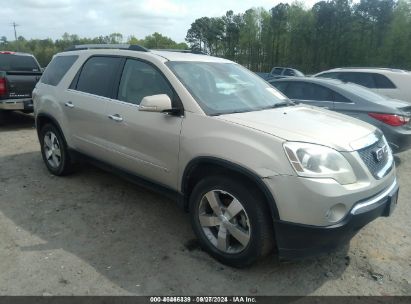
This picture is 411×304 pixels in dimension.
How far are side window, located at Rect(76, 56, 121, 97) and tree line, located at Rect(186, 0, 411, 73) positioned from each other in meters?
37.4

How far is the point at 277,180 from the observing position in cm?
280

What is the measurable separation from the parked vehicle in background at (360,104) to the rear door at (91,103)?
3895 millimetres

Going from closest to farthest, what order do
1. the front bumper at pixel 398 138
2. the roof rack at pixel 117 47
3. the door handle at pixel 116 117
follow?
the door handle at pixel 116 117, the roof rack at pixel 117 47, the front bumper at pixel 398 138

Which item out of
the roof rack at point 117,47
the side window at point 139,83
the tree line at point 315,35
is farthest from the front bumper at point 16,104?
the tree line at point 315,35

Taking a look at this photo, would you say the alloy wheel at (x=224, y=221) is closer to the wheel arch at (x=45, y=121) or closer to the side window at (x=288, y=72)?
the wheel arch at (x=45, y=121)

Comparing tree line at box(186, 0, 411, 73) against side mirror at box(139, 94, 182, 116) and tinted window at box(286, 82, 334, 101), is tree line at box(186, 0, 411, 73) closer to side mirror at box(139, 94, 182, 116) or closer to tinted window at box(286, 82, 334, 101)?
tinted window at box(286, 82, 334, 101)

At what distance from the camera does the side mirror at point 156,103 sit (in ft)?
11.1

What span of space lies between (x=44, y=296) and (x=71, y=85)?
9.48 ft

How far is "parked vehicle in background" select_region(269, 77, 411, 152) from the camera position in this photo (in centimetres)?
605

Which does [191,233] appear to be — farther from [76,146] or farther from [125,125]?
[76,146]

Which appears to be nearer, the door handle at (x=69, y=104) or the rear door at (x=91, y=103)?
the rear door at (x=91, y=103)

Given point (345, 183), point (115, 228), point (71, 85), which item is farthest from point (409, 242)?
point (71, 85)

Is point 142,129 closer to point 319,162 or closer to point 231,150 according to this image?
point 231,150

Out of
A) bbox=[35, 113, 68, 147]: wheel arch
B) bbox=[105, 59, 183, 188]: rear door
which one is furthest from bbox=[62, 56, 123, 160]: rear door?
bbox=[35, 113, 68, 147]: wheel arch
